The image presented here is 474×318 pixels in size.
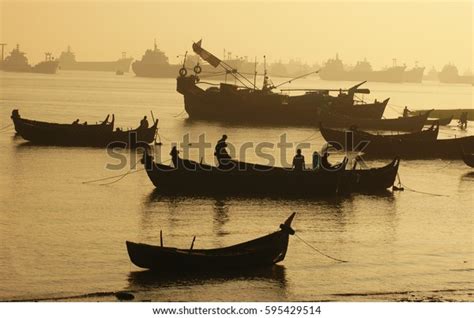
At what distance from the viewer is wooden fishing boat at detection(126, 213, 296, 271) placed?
1858 centimetres

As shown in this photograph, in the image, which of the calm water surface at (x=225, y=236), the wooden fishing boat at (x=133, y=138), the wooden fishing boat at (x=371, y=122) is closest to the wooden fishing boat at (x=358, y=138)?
the calm water surface at (x=225, y=236)

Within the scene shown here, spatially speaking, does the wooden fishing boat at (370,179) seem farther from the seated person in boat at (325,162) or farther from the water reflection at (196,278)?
the water reflection at (196,278)

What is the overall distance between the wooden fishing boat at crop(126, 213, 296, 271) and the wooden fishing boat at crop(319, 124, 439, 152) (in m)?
23.5

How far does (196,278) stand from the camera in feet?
61.5

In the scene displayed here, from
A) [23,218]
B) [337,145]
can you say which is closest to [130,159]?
[337,145]

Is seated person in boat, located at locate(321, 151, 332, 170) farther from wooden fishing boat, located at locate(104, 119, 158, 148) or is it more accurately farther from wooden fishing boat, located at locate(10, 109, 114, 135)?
wooden fishing boat, located at locate(10, 109, 114, 135)

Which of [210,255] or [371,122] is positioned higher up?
[371,122]

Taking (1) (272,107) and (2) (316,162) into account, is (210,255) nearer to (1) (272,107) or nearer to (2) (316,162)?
(2) (316,162)

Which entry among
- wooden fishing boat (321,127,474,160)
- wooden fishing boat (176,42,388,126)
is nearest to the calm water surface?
wooden fishing boat (321,127,474,160)

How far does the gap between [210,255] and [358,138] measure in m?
26.7

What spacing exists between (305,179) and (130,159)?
13646mm

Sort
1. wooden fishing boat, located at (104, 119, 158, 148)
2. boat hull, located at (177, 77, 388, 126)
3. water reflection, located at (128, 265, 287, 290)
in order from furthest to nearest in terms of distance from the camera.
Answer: boat hull, located at (177, 77, 388, 126) → wooden fishing boat, located at (104, 119, 158, 148) → water reflection, located at (128, 265, 287, 290)

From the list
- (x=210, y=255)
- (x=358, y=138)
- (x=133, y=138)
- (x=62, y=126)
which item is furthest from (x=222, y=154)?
(x=62, y=126)

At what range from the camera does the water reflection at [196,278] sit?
18.4 metres
